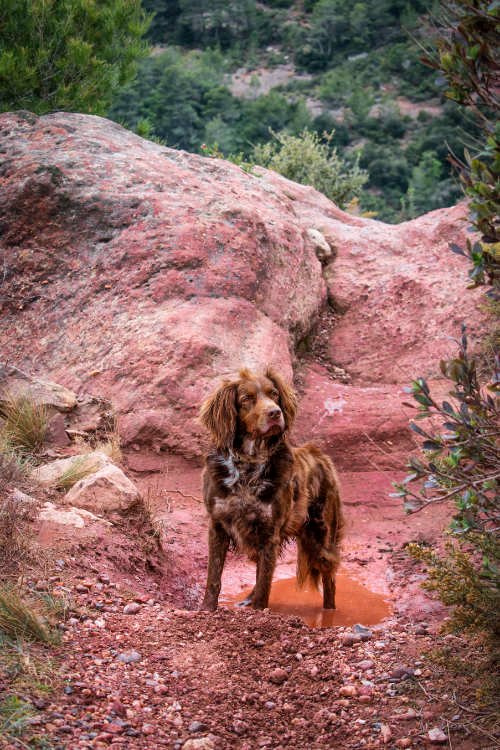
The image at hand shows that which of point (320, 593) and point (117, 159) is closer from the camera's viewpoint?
point (320, 593)

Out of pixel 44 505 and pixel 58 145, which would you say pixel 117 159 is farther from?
pixel 44 505

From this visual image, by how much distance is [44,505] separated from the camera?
19.3 feet

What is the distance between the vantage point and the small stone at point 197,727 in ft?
12.2

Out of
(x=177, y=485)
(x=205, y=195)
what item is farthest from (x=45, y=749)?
(x=205, y=195)

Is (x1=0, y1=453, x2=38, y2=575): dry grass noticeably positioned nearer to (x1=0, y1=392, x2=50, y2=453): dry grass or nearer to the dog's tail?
(x1=0, y1=392, x2=50, y2=453): dry grass

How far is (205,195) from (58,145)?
2.21m

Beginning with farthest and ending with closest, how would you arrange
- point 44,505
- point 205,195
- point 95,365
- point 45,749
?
point 205,195
point 95,365
point 44,505
point 45,749

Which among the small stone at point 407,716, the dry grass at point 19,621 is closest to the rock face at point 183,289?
the dry grass at point 19,621

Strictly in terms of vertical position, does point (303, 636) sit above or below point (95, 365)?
above

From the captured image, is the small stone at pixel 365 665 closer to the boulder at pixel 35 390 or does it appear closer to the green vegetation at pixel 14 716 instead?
the green vegetation at pixel 14 716

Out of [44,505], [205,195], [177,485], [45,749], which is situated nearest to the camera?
[45,749]

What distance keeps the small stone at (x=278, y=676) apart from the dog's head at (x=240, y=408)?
1600 millimetres

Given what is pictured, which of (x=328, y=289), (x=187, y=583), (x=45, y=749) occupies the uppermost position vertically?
(x=45, y=749)

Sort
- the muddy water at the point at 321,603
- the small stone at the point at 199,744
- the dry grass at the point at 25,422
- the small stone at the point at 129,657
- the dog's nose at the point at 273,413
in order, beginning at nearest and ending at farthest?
the small stone at the point at 199,744
the small stone at the point at 129,657
the dog's nose at the point at 273,413
the muddy water at the point at 321,603
the dry grass at the point at 25,422
